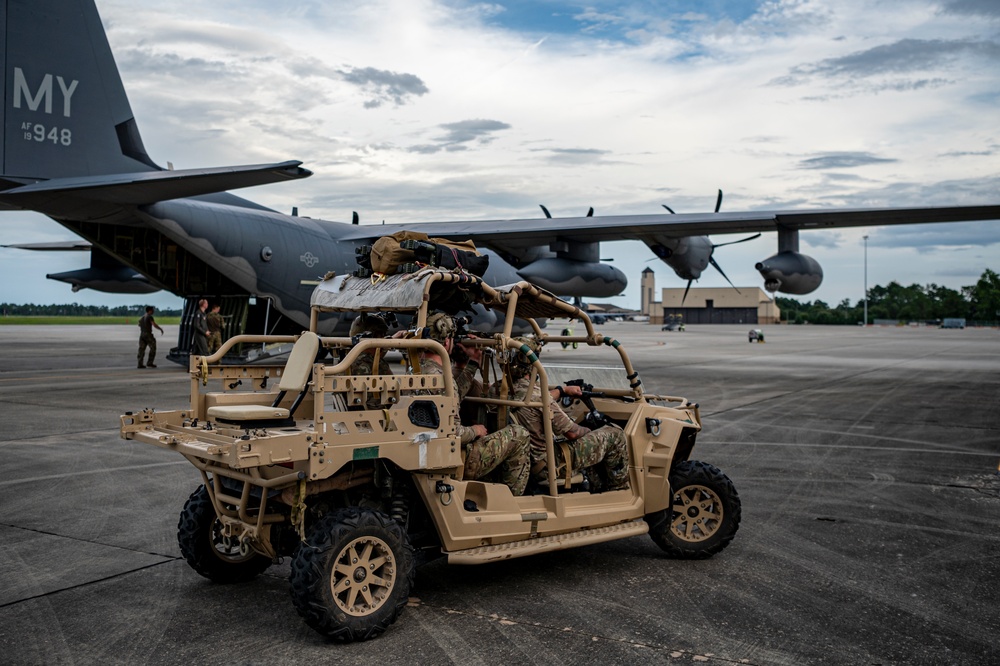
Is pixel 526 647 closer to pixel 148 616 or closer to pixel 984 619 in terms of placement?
pixel 148 616

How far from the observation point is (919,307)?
134 meters

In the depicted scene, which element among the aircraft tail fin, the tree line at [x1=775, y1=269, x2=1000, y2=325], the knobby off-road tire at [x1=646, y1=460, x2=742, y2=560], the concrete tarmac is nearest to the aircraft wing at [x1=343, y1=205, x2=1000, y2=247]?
the aircraft tail fin

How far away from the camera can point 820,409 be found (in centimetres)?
1544

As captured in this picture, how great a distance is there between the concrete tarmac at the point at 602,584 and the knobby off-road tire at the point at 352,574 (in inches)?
6.1

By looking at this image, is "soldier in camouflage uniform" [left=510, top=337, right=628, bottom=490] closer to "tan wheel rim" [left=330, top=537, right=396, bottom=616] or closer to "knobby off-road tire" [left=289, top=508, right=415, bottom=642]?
"knobby off-road tire" [left=289, top=508, right=415, bottom=642]

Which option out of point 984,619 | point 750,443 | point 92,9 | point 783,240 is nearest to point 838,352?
point 783,240

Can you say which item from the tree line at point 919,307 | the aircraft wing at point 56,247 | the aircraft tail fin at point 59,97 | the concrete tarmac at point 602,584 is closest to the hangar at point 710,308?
the tree line at point 919,307

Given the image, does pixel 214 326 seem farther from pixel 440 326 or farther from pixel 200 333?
pixel 440 326

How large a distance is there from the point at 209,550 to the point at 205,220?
15875mm

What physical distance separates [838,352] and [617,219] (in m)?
17.1

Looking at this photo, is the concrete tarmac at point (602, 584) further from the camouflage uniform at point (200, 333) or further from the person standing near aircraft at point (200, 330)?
the camouflage uniform at point (200, 333)

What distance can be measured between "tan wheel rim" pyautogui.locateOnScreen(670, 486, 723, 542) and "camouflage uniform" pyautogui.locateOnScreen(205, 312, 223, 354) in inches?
656

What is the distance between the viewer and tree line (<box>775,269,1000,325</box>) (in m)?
126

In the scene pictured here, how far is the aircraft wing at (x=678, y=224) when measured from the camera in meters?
22.7
